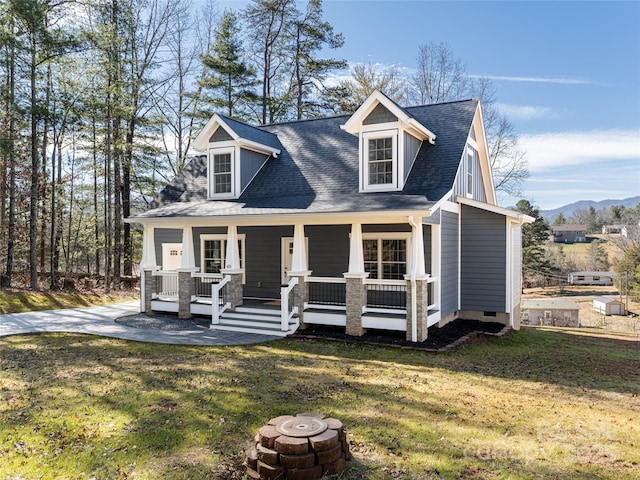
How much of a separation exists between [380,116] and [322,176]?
2.69 meters

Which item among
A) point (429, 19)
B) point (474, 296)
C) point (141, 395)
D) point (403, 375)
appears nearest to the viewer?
point (141, 395)

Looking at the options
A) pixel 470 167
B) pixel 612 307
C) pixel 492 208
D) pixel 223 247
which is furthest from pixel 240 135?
pixel 612 307

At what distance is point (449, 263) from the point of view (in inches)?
492

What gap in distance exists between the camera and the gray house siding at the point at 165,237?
669 inches

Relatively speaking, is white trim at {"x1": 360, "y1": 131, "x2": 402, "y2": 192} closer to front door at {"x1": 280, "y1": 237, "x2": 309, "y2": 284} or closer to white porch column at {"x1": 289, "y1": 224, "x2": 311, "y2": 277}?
white porch column at {"x1": 289, "y1": 224, "x2": 311, "y2": 277}

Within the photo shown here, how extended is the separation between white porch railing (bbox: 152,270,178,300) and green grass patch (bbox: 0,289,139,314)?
402cm

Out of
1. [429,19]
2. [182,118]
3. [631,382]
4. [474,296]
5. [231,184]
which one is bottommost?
[631,382]

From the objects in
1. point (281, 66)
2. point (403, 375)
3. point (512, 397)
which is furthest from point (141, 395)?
point (281, 66)

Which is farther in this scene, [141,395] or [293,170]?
[293,170]

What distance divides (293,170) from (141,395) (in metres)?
9.37

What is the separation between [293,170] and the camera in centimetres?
1430

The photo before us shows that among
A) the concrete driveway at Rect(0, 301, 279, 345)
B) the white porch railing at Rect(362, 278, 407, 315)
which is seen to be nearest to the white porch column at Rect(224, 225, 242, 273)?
the concrete driveway at Rect(0, 301, 279, 345)

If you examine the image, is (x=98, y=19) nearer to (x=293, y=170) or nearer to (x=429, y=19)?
(x=293, y=170)

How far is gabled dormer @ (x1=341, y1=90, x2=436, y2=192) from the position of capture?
1171cm
